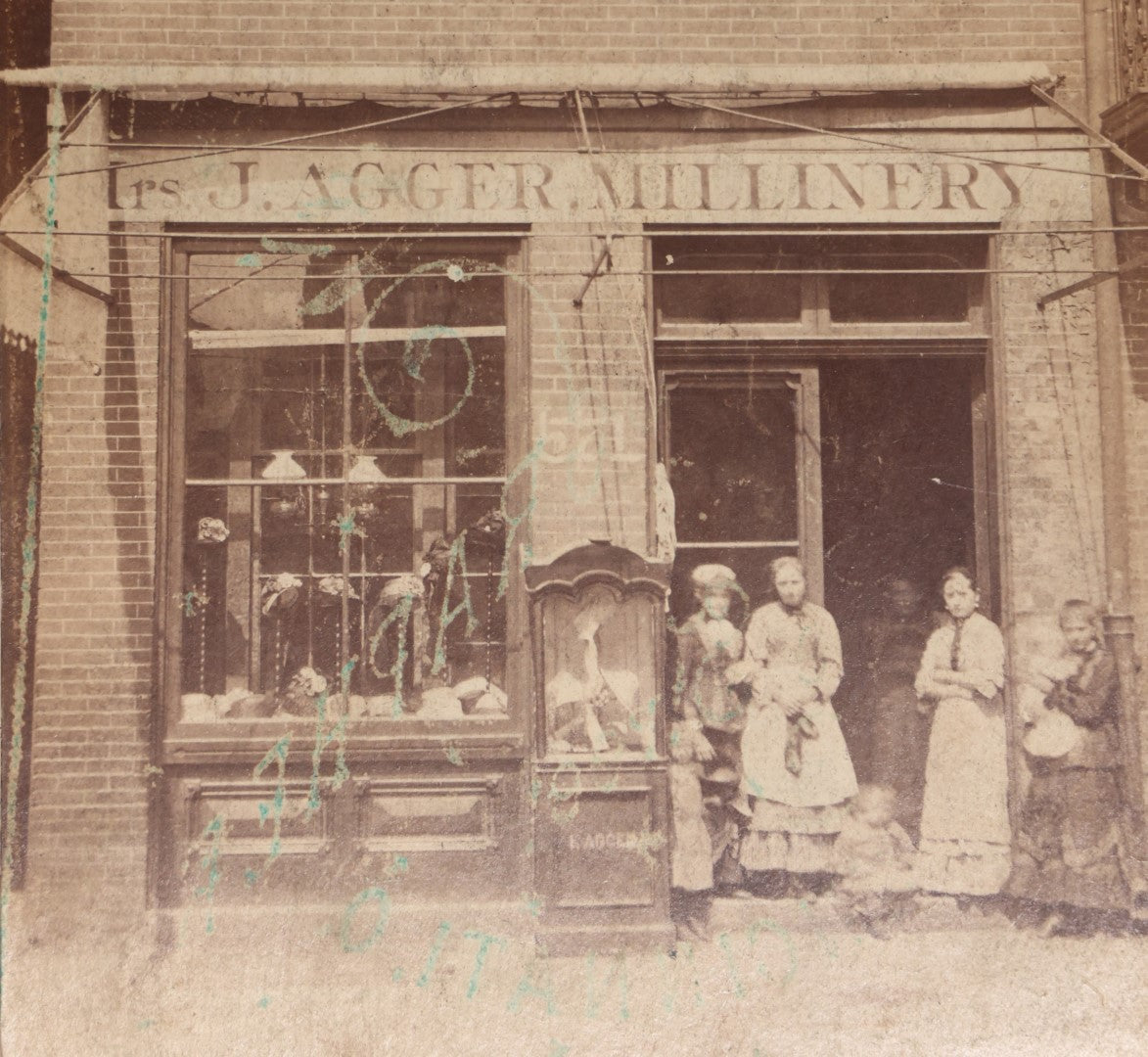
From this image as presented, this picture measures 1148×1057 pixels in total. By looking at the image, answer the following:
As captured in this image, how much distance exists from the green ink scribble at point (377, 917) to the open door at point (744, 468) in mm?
2136

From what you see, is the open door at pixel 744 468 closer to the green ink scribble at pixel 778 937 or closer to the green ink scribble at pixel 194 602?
the green ink scribble at pixel 778 937

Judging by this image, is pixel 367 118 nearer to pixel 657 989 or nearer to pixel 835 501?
pixel 835 501

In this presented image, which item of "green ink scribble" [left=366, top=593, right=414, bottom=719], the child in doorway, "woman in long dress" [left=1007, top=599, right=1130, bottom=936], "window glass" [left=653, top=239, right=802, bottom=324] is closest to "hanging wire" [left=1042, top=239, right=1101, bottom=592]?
"woman in long dress" [left=1007, top=599, right=1130, bottom=936]

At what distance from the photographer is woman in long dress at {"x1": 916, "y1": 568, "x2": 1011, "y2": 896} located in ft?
17.7

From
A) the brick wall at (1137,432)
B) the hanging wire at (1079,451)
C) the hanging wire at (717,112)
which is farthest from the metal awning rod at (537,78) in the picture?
the brick wall at (1137,432)

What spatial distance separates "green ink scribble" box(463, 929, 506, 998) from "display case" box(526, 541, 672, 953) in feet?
0.89

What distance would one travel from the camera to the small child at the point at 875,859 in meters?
5.36

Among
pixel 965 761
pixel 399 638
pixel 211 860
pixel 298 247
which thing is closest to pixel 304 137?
pixel 298 247

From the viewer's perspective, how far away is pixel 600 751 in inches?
201

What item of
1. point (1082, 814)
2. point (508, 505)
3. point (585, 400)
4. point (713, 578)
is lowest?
point (1082, 814)

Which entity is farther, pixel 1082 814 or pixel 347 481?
pixel 347 481

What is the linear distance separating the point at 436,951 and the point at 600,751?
52.2 inches

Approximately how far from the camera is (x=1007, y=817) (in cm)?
540

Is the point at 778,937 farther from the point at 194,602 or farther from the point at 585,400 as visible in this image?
the point at 194,602
